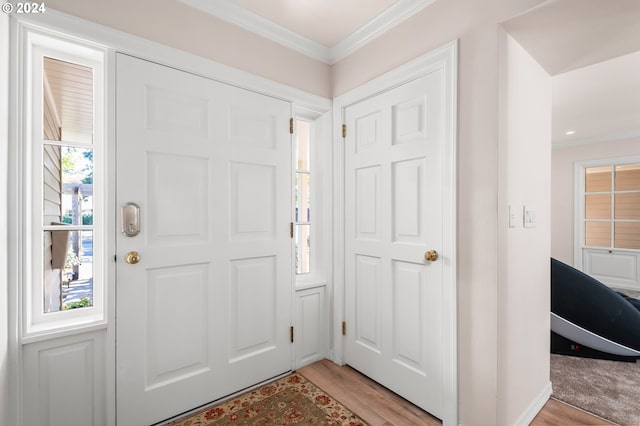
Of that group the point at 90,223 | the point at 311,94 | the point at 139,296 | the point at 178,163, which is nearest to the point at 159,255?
the point at 139,296

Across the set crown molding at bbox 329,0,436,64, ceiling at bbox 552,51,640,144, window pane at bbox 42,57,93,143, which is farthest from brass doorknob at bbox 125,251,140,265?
ceiling at bbox 552,51,640,144

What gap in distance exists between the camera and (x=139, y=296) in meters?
1.61

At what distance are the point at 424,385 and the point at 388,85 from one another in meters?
1.85

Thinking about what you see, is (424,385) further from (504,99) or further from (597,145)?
(597,145)

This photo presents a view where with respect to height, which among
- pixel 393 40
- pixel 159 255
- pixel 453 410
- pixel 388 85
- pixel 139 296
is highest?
pixel 393 40

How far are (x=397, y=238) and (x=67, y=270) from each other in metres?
1.84

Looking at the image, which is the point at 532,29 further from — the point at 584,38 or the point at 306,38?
the point at 306,38

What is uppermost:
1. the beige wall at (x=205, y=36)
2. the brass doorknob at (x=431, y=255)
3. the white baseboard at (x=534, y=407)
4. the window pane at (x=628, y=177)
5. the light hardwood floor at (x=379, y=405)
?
the beige wall at (x=205, y=36)

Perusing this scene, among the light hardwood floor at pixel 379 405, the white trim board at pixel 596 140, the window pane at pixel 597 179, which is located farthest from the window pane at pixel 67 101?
the window pane at pixel 597 179

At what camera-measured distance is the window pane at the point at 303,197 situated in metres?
2.46

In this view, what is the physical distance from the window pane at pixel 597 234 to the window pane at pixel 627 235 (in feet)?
0.36

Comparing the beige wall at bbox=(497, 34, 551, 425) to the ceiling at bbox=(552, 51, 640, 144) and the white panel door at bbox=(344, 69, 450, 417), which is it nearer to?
the white panel door at bbox=(344, 69, 450, 417)

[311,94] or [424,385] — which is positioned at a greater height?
[311,94]

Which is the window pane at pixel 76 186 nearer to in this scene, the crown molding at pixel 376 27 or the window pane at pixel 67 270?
the window pane at pixel 67 270
